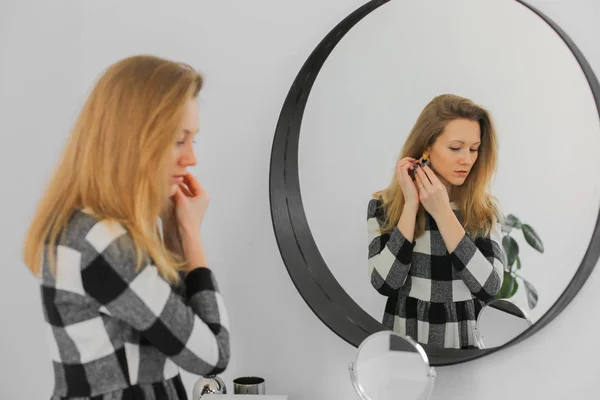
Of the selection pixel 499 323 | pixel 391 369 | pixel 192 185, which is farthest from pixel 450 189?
pixel 192 185

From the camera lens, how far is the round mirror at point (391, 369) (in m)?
1.09

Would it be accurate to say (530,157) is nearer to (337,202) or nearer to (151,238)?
(337,202)

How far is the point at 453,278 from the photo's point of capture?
4.15 feet

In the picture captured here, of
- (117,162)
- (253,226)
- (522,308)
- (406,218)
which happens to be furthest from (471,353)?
(117,162)

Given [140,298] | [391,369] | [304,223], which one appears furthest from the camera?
[304,223]

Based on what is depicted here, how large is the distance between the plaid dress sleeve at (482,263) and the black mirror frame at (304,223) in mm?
198

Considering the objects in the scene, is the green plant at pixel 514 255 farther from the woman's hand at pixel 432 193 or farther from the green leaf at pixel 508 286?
the woman's hand at pixel 432 193

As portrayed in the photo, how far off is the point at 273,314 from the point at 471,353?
43 centimetres

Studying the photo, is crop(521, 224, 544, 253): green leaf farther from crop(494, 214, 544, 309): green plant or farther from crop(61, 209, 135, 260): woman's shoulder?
crop(61, 209, 135, 260): woman's shoulder

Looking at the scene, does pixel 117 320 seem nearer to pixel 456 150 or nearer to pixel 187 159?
pixel 187 159

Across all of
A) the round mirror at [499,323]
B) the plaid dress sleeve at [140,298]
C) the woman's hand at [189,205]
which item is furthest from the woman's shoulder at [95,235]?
the round mirror at [499,323]

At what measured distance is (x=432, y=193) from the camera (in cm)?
128

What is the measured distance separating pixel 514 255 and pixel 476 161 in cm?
18

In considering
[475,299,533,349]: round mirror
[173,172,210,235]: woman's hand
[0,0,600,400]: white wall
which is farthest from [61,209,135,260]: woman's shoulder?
[475,299,533,349]: round mirror
